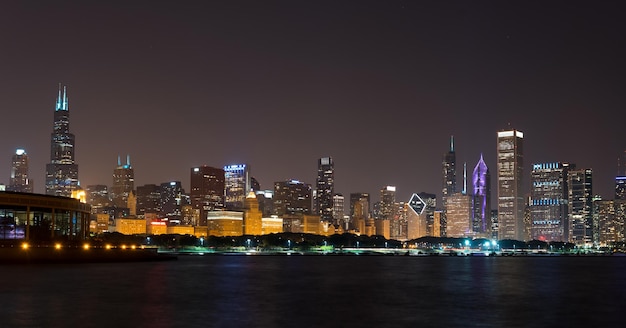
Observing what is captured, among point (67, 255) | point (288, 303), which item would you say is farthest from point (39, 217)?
point (288, 303)

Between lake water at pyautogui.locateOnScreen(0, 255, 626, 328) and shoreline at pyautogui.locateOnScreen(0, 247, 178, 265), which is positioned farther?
shoreline at pyautogui.locateOnScreen(0, 247, 178, 265)

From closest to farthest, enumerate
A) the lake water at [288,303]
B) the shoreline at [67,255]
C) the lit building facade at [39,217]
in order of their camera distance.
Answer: the lake water at [288,303] → the shoreline at [67,255] → the lit building facade at [39,217]

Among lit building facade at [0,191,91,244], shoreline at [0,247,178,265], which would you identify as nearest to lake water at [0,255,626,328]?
shoreline at [0,247,178,265]

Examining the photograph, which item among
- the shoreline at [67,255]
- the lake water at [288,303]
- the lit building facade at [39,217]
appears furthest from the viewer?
the lit building facade at [39,217]

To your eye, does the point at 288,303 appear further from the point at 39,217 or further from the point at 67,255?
the point at 39,217

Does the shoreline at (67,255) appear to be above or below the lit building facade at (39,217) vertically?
below

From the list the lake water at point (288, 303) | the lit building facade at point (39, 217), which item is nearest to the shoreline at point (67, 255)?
the lit building facade at point (39, 217)

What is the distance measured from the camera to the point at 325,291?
83312 millimetres

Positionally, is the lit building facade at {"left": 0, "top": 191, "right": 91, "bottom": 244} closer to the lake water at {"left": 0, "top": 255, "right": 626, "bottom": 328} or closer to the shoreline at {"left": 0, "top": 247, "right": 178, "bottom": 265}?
the shoreline at {"left": 0, "top": 247, "right": 178, "bottom": 265}

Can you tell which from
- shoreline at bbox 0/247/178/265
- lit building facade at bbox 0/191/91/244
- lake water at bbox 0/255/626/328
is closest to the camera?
lake water at bbox 0/255/626/328

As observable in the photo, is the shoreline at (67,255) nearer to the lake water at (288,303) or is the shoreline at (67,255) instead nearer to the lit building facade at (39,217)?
the lit building facade at (39,217)

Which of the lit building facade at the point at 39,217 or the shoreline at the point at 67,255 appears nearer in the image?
the shoreline at the point at 67,255

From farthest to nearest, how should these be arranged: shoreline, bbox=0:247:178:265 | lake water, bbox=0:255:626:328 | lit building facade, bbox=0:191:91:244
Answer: lit building facade, bbox=0:191:91:244
shoreline, bbox=0:247:178:265
lake water, bbox=0:255:626:328

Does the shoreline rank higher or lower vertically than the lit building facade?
lower
